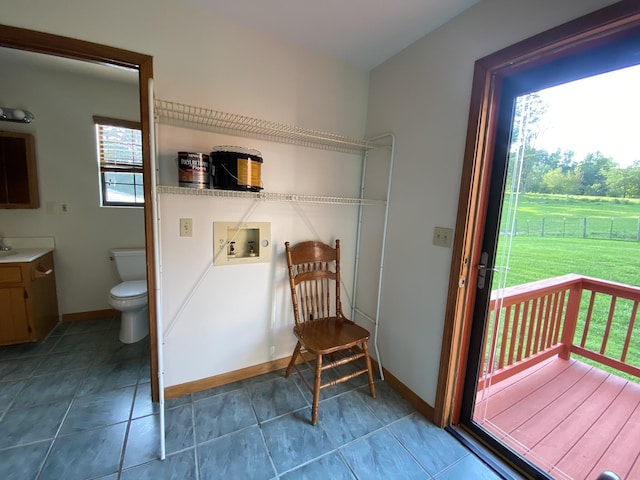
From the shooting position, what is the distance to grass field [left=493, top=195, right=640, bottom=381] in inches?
46.3

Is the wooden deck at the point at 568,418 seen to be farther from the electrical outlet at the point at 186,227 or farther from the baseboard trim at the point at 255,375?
the electrical outlet at the point at 186,227

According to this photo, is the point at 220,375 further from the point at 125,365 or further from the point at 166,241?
the point at 166,241

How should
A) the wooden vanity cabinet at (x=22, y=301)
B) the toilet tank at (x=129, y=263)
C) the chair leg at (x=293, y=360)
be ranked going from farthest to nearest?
1. the toilet tank at (x=129, y=263)
2. the wooden vanity cabinet at (x=22, y=301)
3. the chair leg at (x=293, y=360)

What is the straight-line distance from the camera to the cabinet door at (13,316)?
7.06 ft

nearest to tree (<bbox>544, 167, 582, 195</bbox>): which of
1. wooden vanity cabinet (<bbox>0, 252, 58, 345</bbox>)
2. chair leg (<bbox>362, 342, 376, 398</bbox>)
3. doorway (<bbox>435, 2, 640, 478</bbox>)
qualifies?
doorway (<bbox>435, 2, 640, 478</bbox>)

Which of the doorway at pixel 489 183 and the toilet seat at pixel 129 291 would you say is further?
the toilet seat at pixel 129 291

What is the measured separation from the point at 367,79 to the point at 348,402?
2.39 meters

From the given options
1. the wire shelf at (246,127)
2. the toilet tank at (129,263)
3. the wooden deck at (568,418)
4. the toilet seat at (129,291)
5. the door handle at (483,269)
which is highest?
the wire shelf at (246,127)

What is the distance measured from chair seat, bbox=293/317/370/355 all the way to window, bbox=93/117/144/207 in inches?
92.0

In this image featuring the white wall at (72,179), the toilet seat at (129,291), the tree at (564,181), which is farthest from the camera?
the white wall at (72,179)

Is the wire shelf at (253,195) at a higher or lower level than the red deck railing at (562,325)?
higher

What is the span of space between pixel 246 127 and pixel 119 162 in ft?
6.48

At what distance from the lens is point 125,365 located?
2.13 metres

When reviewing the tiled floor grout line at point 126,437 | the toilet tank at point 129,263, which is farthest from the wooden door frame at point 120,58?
the toilet tank at point 129,263
